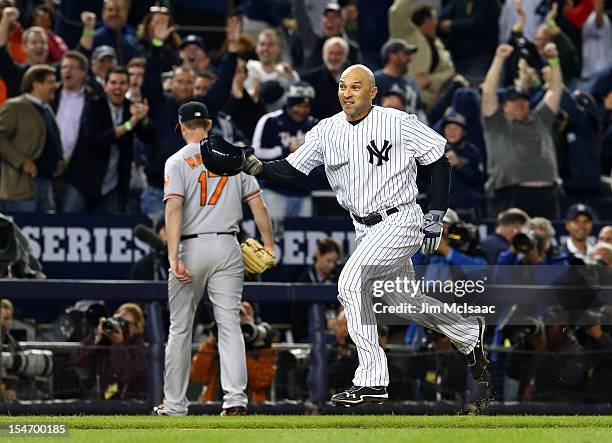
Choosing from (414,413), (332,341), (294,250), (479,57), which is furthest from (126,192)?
(479,57)

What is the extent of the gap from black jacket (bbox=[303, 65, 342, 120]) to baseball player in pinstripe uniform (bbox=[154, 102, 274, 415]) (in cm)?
448

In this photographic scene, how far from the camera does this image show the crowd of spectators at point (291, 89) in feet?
43.6

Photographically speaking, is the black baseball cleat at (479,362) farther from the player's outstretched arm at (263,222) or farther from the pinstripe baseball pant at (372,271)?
the player's outstretched arm at (263,222)

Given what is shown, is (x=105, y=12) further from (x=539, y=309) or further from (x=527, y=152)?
(x=539, y=309)

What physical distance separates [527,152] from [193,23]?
495 cm

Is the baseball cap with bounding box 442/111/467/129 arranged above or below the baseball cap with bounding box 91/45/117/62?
below

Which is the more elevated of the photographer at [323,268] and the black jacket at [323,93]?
the black jacket at [323,93]

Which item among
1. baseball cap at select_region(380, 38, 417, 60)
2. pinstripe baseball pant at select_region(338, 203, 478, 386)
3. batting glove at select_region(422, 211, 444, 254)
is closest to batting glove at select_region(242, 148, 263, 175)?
pinstripe baseball pant at select_region(338, 203, 478, 386)

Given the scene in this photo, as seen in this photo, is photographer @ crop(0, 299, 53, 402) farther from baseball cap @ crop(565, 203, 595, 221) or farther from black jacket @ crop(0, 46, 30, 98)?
baseball cap @ crop(565, 203, 595, 221)

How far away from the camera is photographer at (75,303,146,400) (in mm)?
11391

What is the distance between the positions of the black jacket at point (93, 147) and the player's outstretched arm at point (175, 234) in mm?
3467

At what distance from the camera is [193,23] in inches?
680

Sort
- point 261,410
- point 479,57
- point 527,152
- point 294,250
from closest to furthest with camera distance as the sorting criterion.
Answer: point 261,410 → point 294,250 → point 527,152 → point 479,57

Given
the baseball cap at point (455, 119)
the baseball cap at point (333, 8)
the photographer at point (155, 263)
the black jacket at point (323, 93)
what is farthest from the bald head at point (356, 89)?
the baseball cap at point (333, 8)
